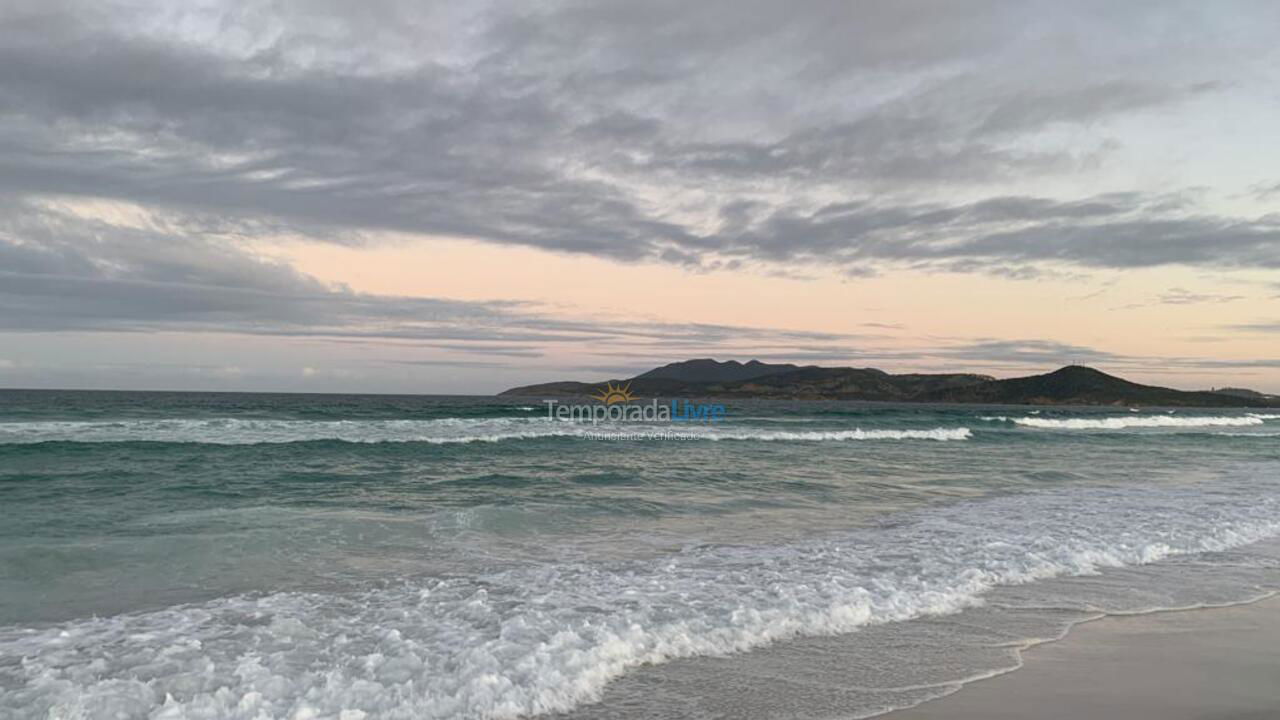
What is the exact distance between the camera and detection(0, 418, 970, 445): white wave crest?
87.1 feet

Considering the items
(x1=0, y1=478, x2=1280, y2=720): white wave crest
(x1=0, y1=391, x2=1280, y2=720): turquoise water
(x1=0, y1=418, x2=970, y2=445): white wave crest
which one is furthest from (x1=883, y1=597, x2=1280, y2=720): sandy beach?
(x1=0, y1=418, x2=970, y2=445): white wave crest

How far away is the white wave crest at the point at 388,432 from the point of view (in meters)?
26.6

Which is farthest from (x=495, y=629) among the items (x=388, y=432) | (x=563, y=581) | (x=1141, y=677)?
(x=388, y=432)

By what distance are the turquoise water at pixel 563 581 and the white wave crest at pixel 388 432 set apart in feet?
25.6

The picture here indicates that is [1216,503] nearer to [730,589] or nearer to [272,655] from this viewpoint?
[730,589]

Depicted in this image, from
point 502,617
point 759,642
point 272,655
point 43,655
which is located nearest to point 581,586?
point 502,617

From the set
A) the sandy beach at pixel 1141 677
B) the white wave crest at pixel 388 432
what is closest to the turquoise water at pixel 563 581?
the sandy beach at pixel 1141 677

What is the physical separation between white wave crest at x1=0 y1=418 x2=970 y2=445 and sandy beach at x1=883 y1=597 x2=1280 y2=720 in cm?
2339

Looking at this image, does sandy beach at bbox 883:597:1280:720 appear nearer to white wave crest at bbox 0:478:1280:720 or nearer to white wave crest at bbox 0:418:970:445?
white wave crest at bbox 0:478:1280:720

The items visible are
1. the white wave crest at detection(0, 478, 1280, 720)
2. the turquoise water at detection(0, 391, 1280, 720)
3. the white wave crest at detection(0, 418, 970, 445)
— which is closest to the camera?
the white wave crest at detection(0, 478, 1280, 720)

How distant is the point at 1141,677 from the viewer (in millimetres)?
5488

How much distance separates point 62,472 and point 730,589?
55.3 ft

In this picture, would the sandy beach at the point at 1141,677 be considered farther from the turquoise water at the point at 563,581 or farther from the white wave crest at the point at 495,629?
the white wave crest at the point at 495,629

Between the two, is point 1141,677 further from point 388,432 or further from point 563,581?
point 388,432
